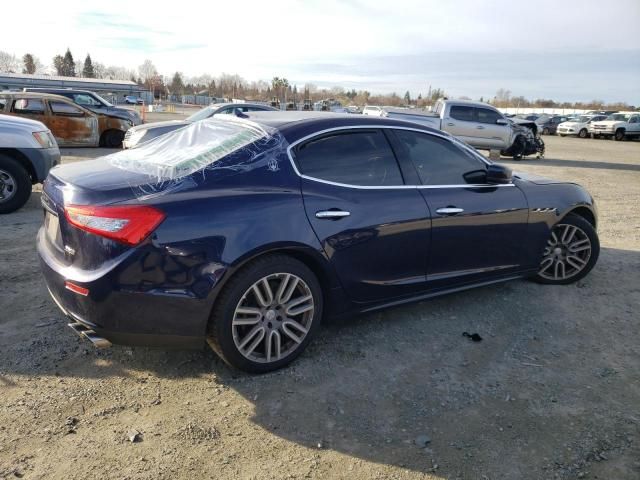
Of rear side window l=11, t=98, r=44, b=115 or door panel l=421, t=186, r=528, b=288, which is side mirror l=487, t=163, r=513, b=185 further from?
rear side window l=11, t=98, r=44, b=115

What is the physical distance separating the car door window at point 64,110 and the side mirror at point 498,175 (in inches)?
525

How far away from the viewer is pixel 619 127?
106 feet

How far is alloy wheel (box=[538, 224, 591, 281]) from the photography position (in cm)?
484

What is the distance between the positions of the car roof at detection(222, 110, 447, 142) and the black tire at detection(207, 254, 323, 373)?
85 cm

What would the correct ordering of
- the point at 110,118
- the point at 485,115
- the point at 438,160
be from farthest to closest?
the point at 485,115
the point at 110,118
the point at 438,160

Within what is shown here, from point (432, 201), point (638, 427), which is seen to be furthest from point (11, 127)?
point (638, 427)

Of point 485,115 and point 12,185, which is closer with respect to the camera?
point 12,185

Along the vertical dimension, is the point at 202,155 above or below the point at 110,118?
above

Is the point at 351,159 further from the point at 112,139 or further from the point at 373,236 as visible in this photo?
the point at 112,139

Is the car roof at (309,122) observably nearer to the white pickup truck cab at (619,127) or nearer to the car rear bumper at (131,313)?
the car rear bumper at (131,313)

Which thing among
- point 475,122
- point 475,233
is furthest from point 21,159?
point 475,122

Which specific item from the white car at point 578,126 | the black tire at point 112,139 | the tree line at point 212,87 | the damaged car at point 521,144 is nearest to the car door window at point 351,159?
the black tire at point 112,139

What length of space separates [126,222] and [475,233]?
8.48 feet

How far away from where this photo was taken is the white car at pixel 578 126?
3453cm
